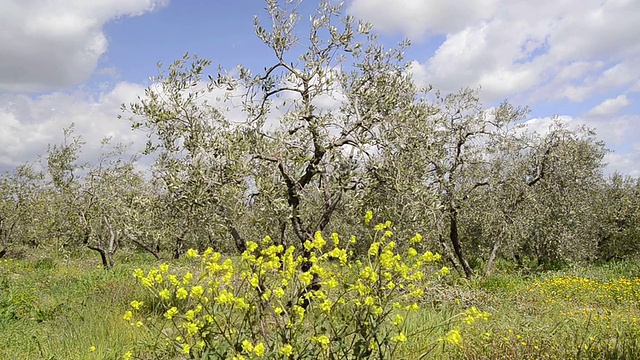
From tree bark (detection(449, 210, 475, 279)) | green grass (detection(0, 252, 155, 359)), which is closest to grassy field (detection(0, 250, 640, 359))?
green grass (detection(0, 252, 155, 359))

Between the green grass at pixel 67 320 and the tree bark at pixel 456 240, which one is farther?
the tree bark at pixel 456 240

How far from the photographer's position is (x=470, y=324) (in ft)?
17.2

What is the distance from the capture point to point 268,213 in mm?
6648

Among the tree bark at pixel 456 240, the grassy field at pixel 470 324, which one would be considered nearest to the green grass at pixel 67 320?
the grassy field at pixel 470 324

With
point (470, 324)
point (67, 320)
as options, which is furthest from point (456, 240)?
point (67, 320)

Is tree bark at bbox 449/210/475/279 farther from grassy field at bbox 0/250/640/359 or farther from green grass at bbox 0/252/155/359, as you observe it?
green grass at bbox 0/252/155/359

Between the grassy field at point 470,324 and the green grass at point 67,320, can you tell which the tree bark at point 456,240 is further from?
the green grass at point 67,320

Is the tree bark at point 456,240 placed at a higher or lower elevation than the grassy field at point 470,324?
higher

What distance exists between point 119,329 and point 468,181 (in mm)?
10301

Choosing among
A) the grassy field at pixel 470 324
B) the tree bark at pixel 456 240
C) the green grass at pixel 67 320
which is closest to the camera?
the grassy field at pixel 470 324

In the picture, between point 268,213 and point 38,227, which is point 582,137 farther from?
point 38,227

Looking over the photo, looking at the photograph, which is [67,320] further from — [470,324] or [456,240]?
[456,240]

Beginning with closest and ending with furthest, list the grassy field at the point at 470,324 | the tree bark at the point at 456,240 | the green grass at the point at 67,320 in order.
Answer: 1. the grassy field at the point at 470,324
2. the green grass at the point at 67,320
3. the tree bark at the point at 456,240

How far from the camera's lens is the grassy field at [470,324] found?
5.66 metres
